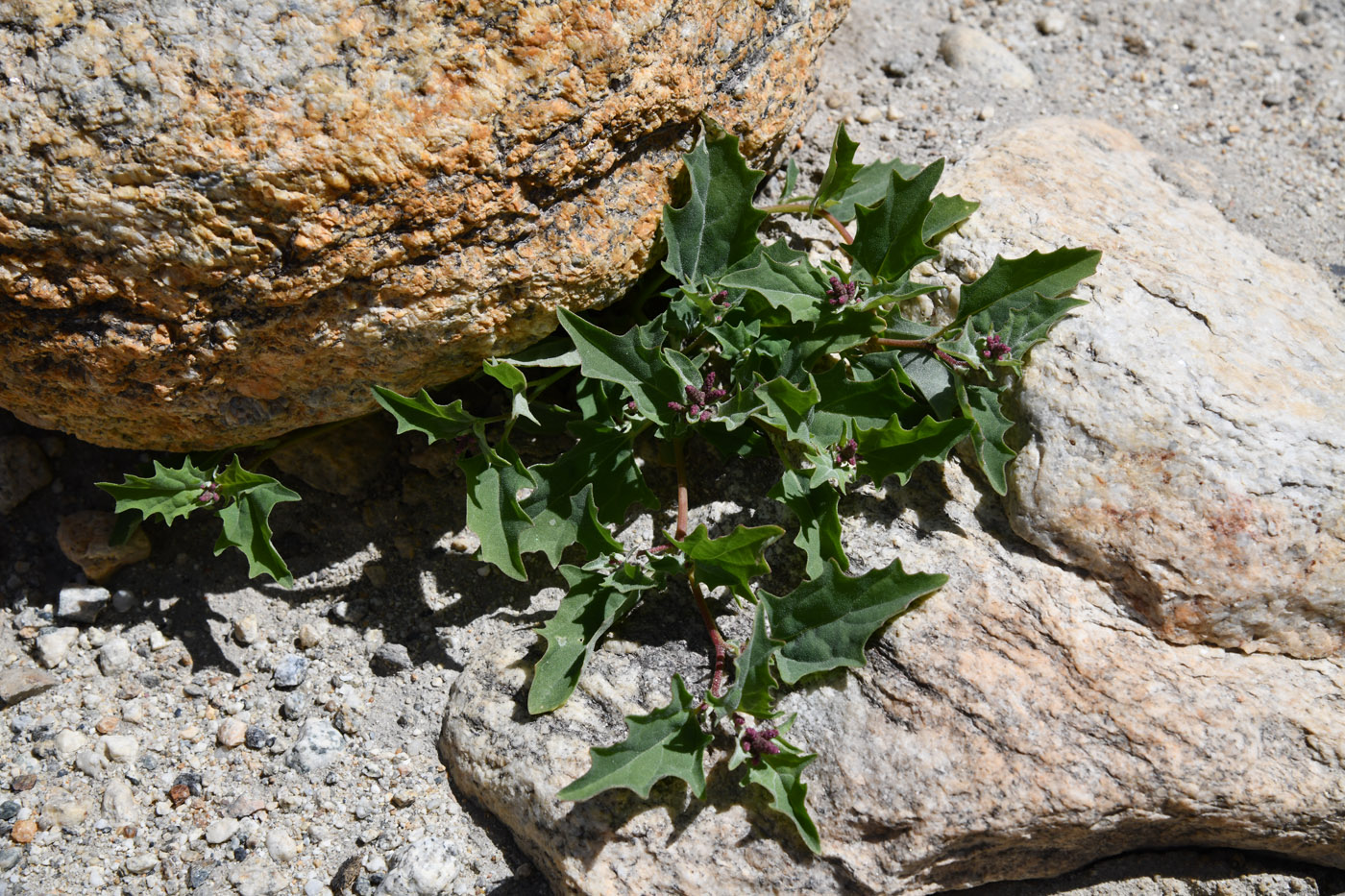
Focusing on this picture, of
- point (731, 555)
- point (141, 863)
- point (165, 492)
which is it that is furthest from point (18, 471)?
point (731, 555)

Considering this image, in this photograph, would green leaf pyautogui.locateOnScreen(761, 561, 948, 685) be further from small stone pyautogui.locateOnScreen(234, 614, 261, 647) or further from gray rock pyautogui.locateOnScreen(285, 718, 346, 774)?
small stone pyautogui.locateOnScreen(234, 614, 261, 647)

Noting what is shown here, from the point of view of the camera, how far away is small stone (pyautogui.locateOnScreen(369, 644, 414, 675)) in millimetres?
3787

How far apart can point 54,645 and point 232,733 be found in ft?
2.85

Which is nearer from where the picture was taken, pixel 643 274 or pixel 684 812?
Result: pixel 684 812

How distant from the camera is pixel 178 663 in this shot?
3.86 meters

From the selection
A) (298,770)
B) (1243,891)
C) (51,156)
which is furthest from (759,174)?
(1243,891)

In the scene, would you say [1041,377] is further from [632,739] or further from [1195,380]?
[632,739]

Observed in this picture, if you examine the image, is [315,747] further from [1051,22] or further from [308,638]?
[1051,22]

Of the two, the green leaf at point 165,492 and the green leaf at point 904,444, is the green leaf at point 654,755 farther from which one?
the green leaf at point 165,492

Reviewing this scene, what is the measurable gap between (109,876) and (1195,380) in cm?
415

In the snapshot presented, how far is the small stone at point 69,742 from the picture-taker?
12.0 ft

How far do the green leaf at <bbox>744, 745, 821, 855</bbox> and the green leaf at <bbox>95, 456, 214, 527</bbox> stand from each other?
2.20m

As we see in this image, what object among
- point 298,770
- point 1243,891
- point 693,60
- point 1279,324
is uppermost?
point 693,60

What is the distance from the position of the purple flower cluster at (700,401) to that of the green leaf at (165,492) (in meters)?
1.75
